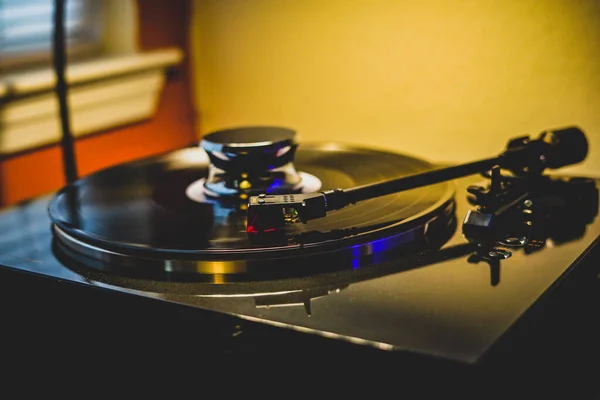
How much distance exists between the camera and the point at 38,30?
4.74 ft

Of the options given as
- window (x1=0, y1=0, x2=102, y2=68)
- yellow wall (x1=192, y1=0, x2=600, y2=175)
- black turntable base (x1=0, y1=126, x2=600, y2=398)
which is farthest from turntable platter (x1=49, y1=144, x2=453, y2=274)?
window (x1=0, y1=0, x2=102, y2=68)

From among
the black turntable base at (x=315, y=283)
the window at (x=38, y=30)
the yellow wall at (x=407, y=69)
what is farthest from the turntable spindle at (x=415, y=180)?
the window at (x=38, y=30)

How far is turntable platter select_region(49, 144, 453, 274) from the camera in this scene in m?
0.65

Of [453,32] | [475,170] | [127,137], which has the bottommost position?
[127,137]

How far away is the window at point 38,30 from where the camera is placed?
1384mm

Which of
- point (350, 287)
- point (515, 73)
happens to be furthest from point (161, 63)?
point (350, 287)

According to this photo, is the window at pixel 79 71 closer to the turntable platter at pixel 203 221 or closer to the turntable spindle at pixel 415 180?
the turntable platter at pixel 203 221

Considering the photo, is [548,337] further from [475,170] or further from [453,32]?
[453,32]

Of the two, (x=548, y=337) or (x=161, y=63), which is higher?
(x=161, y=63)

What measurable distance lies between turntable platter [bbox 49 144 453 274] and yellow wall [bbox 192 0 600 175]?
0.36 meters

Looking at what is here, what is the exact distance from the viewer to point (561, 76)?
46.7 inches

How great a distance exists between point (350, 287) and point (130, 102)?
1.01m

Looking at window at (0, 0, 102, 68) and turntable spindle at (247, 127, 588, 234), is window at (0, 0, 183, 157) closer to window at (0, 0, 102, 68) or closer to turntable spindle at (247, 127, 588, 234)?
window at (0, 0, 102, 68)

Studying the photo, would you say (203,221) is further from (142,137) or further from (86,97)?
(142,137)
